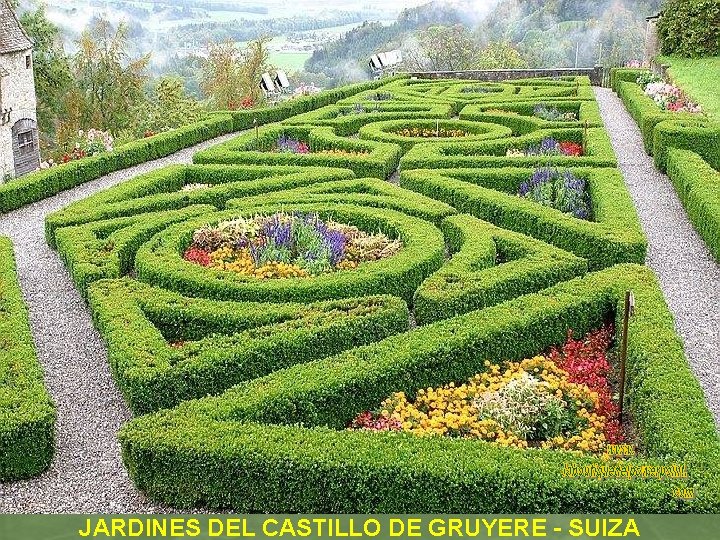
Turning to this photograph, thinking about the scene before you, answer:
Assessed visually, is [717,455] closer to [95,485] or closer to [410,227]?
[95,485]

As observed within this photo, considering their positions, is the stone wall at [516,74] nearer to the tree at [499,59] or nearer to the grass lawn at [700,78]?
the grass lawn at [700,78]

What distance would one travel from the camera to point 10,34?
108ft

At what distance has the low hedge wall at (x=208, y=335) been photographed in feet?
29.5

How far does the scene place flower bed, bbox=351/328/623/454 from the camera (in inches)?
324

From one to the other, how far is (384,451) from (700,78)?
93.6ft

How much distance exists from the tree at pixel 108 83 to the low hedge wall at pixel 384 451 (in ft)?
139

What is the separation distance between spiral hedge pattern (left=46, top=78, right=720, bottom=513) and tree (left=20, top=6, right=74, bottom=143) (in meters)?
29.7

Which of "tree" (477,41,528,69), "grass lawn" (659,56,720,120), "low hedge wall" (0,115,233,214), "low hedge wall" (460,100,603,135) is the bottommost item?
"tree" (477,41,528,69)

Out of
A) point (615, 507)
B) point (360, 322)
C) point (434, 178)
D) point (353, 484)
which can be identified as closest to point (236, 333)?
point (360, 322)

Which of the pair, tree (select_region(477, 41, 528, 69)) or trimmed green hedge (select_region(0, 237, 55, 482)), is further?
tree (select_region(477, 41, 528, 69))

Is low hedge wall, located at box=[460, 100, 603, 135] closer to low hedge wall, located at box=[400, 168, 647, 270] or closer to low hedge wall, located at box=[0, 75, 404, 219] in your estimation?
low hedge wall, located at box=[400, 168, 647, 270]

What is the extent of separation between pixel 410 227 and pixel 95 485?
277 inches

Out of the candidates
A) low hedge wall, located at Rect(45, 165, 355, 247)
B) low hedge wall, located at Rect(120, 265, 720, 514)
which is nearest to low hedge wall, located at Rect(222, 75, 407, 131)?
low hedge wall, located at Rect(45, 165, 355, 247)

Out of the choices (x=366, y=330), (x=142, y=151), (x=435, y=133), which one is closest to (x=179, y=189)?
(x=142, y=151)
